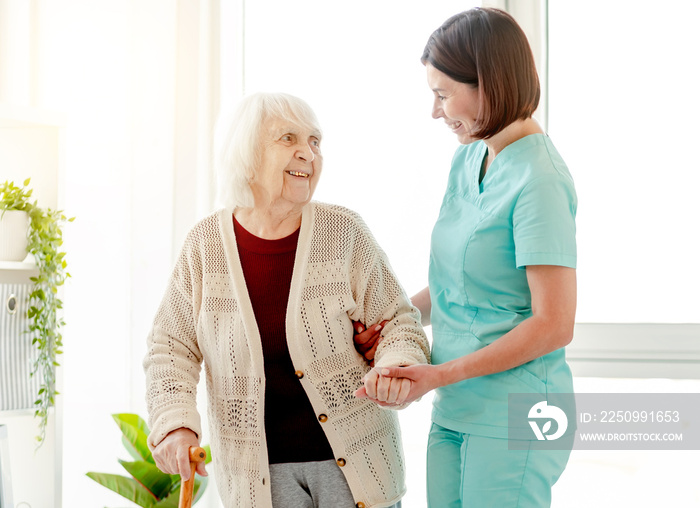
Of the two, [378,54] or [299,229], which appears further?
[378,54]

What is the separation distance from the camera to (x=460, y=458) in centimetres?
140

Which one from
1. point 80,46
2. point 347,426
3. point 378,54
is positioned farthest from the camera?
point 80,46

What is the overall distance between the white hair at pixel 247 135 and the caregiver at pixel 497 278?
0.28 metres

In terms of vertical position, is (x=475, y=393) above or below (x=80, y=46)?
below

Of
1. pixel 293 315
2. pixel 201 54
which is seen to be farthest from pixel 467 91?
pixel 201 54

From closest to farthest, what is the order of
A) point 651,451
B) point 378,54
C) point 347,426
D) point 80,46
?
point 347,426 < point 651,451 < point 378,54 < point 80,46

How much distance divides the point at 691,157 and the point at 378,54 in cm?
98

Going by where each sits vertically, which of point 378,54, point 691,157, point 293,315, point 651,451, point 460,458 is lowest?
point 651,451

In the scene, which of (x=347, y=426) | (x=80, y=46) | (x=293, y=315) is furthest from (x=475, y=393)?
(x=80, y=46)

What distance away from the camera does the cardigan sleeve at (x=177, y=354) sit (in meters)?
1.43

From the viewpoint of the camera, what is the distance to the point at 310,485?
1442 millimetres

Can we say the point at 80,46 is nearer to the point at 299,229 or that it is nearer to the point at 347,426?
the point at 299,229

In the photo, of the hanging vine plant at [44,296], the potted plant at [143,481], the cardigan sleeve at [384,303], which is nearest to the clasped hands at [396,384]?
the cardigan sleeve at [384,303]

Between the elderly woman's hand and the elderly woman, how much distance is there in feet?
0.27
